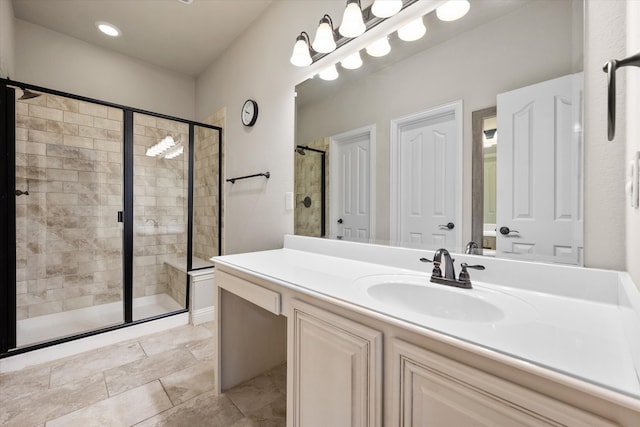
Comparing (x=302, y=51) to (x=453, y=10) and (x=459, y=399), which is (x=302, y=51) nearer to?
(x=453, y=10)

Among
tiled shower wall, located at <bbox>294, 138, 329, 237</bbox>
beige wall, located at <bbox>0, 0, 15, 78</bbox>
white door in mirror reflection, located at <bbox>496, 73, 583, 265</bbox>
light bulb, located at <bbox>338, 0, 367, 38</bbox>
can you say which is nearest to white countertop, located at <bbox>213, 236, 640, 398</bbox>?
white door in mirror reflection, located at <bbox>496, 73, 583, 265</bbox>

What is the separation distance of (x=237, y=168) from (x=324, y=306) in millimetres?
1961

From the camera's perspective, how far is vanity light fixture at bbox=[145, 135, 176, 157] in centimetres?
265

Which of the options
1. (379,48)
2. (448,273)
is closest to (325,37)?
(379,48)

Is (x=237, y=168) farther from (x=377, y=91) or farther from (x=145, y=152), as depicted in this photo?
(x=377, y=91)

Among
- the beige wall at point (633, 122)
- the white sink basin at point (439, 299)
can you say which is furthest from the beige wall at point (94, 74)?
the beige wall at point (633, 122)

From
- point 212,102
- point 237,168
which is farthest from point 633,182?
point 212,102

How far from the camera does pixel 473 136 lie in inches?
44.0

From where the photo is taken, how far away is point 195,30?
2.47 metres

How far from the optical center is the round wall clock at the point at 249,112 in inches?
90.0

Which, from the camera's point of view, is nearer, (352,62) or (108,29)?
(352,62)

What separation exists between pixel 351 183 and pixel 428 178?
45cm

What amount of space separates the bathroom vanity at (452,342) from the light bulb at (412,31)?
1.00 meters

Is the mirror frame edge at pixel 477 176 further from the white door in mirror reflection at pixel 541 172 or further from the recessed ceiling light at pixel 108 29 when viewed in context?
the recessed ceiling light at pixel 108 29
